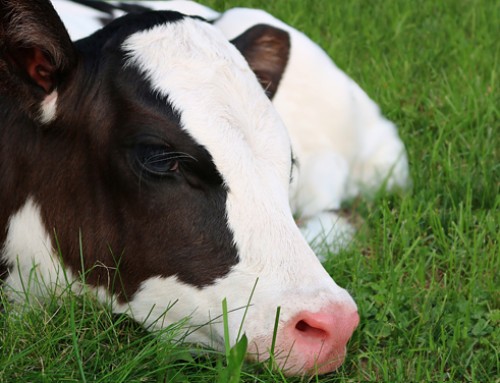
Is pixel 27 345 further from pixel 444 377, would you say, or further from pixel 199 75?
pixel 444 377

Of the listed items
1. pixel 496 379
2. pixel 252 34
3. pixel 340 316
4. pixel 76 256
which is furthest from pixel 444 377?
pixel 252 34

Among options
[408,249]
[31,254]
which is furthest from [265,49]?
[31,254]

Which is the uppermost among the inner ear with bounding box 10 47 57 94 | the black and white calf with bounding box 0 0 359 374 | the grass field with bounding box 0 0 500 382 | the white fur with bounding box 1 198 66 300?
the inner ear with bounding box 10 47 57 94

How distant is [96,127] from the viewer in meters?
3.45

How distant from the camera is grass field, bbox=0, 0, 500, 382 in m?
3.33

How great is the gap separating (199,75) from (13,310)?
3.41 feet

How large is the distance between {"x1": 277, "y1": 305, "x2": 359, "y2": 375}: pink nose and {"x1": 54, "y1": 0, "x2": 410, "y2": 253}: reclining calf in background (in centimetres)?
187

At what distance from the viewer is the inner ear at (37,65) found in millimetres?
3400

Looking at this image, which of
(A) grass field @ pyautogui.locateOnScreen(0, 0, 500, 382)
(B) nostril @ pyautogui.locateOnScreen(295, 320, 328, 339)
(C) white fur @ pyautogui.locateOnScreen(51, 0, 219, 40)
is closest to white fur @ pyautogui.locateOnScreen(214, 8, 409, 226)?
(A) grass field @ pyautogui.locateOnScreen(0, 0, 500, 382)

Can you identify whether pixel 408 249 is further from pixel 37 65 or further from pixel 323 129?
pixel 37 65

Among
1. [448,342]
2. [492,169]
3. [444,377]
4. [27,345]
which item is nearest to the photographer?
[27,345]

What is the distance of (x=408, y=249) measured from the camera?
4.45 meters

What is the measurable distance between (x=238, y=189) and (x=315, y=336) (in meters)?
0.54

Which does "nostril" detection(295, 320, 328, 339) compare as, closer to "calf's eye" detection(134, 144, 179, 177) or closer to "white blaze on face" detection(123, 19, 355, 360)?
"white blaze on face" detection(123, 19, 355, 360)
